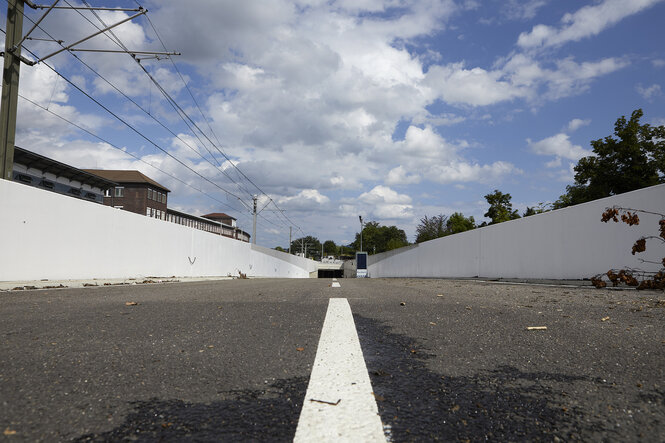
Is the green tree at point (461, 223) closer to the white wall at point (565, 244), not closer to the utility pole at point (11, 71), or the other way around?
the white wall at point (565, 244)

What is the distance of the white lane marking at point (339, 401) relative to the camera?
→ 1.36 metres

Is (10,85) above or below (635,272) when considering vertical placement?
above

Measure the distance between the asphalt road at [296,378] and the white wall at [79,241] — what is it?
788cm

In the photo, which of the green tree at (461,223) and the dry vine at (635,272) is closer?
the dry vine at (635,272)

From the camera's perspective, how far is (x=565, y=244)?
11.3 metres

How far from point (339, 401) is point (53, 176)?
145 feet

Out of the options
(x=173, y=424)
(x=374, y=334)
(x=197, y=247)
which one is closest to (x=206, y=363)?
(x=173, y=424)

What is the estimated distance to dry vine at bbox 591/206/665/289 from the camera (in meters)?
7.95

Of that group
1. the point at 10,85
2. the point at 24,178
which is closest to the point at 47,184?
the point at 24,178

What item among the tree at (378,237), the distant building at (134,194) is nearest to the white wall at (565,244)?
the distant building at (134,194)

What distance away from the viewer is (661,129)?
27.9 metres

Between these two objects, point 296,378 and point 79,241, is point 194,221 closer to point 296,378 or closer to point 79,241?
Answer: point 79,241

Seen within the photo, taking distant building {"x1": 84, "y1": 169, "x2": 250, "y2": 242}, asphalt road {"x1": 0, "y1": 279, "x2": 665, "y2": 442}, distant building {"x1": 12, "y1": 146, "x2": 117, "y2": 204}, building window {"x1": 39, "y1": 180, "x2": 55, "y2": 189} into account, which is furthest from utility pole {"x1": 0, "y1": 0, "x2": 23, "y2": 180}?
distant building {"x1": 84, "y1": 169, "x2": 250, "y2": 242}

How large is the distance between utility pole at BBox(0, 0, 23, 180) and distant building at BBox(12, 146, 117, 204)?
20743 millimetres
